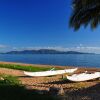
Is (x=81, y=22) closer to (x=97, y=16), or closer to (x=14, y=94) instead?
(x=97, y=16)

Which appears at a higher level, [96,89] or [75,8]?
[75,8]

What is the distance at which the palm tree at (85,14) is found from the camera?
2544cm

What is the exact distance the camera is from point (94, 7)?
2588 cm

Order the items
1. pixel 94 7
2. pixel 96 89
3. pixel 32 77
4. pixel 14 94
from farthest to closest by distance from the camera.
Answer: pixel 32 77 < pixel 94 7 < pixel 96 89 < pixel 14 94

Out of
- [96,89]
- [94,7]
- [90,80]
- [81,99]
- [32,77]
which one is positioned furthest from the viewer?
[32,77]

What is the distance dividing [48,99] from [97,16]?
11356 millimetres

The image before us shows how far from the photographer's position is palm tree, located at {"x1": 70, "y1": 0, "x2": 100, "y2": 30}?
25.4 meters

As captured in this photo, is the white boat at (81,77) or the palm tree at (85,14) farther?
the white boat at (81,77)

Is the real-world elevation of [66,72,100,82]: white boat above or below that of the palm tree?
below

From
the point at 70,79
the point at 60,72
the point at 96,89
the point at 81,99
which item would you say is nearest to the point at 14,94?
the point at 81,99

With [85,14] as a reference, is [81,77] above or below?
below

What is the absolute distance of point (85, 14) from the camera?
26.6 metres

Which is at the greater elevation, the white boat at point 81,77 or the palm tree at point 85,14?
the palm tree at point 85,14

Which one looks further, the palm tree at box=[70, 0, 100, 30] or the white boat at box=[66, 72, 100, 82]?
the white boat at box=[66, 72, 100, 82]
